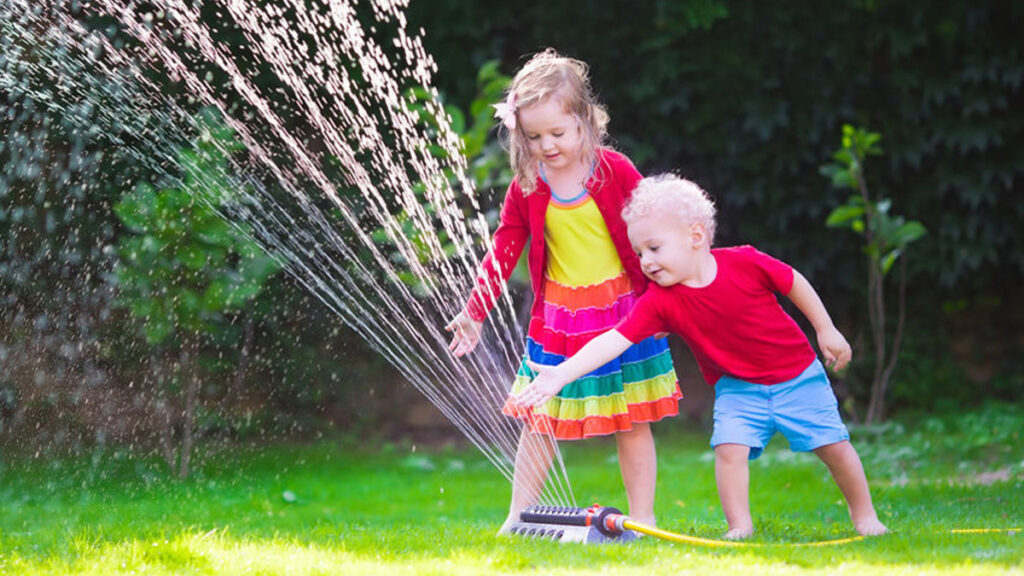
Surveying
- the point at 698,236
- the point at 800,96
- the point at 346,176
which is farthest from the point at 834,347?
the point at 800,96

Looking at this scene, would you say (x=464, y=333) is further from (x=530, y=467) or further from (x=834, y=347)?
(x=834, y=347)

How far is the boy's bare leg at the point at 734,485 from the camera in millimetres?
3377

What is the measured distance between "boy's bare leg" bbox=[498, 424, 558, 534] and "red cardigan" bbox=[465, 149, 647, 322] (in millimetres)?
391

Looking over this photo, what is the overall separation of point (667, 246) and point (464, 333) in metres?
0.77

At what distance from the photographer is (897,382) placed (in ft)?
25.4

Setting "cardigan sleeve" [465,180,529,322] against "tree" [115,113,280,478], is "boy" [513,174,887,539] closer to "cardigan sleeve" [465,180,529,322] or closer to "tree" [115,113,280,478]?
"cardigan sleeve" [465,180,529,322]

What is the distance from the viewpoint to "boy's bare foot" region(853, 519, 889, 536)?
3.41 meters

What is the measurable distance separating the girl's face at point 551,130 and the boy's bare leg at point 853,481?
1.18 m

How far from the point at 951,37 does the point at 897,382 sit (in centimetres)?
226

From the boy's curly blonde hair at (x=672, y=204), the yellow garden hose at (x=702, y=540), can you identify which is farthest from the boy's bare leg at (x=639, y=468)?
the boy's curly blonde hair at (x=672, y=204)

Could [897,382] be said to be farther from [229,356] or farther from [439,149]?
[229,356]

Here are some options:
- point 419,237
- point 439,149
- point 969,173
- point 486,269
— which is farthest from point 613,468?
point 969,173

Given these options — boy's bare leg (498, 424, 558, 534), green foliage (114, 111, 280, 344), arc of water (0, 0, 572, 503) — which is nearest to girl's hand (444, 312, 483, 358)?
boy's bare leg (498, 424, 558, 534)

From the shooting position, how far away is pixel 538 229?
145 inches
